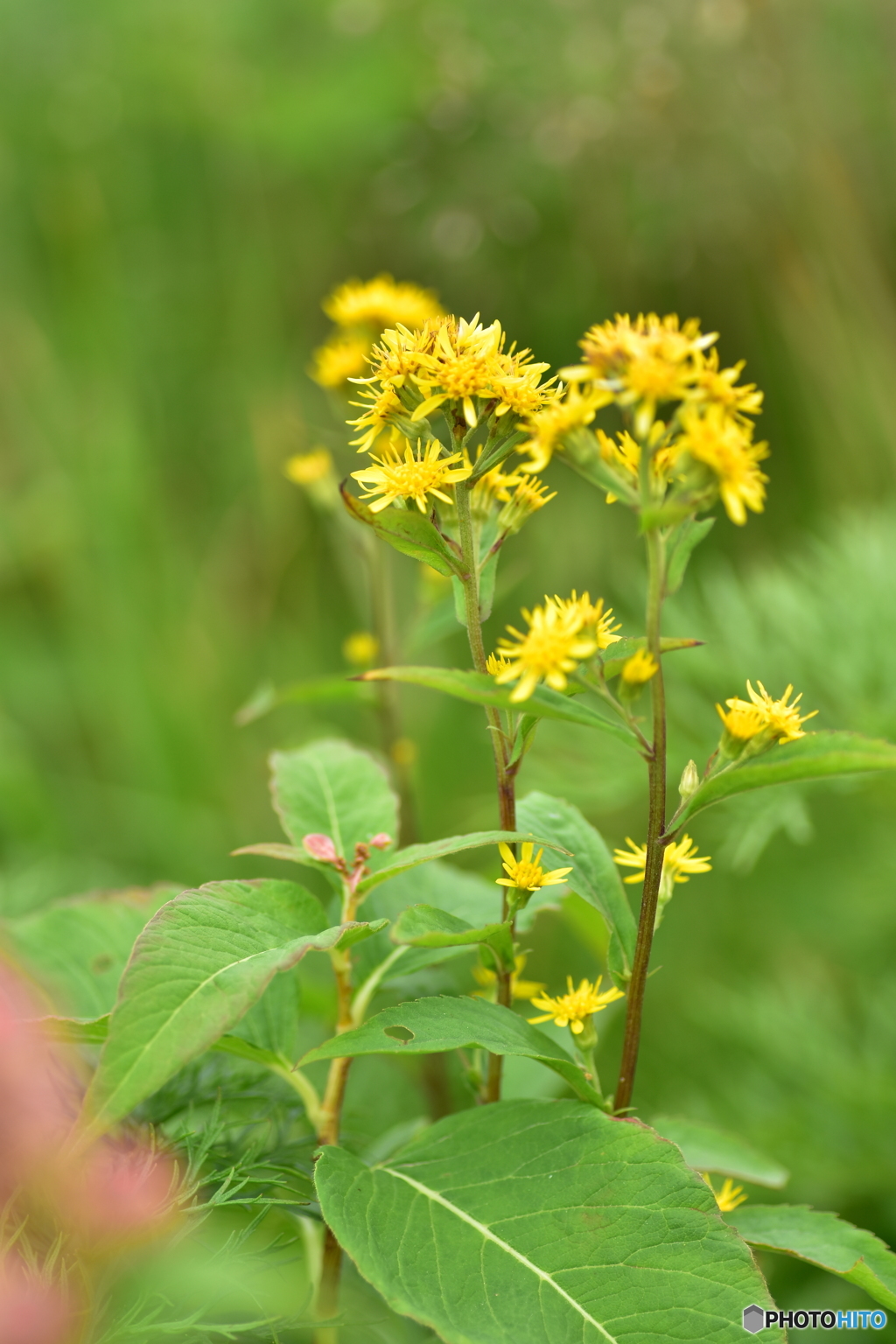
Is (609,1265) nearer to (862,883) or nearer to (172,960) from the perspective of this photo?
(172,960)

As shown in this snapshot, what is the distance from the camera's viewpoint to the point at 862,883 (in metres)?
0.86

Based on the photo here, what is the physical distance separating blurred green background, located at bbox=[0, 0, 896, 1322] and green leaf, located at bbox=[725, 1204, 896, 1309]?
0.32 meters

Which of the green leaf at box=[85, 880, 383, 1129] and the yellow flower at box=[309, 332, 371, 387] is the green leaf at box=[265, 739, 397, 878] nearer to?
the green leaf at box=[85, 880, 383, 1129]

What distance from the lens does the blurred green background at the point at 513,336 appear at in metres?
0.83

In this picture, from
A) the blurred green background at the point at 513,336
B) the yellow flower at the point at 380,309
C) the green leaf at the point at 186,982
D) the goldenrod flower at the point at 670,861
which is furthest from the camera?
the blurred green background at the point at 513,336

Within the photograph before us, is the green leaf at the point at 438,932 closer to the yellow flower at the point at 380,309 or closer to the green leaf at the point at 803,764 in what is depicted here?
the green leaf at the point at 803,764

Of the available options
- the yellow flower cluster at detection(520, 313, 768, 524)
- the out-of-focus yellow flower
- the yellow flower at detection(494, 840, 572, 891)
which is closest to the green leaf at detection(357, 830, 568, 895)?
the yellow flower at detection(494, 840, 572, 891)

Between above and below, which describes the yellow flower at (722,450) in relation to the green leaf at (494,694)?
above

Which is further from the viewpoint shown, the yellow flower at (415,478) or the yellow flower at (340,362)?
the yellow flower at (340,362)

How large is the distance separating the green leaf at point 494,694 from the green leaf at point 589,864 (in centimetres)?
7

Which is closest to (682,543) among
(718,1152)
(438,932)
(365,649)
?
(438,932)

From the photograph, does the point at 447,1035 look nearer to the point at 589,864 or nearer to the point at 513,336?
the point at 589,864

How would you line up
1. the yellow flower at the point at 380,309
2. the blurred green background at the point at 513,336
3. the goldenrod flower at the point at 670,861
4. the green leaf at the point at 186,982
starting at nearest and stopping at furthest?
the green leaf at the point at 186,982 < the goldenrod flower at the point at 670,861 < the yellow flower at the point at 380,309 < the blurred green background at the point at 513,336

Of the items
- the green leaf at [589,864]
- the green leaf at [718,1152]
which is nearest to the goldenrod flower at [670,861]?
the green leaf at [589,864]
